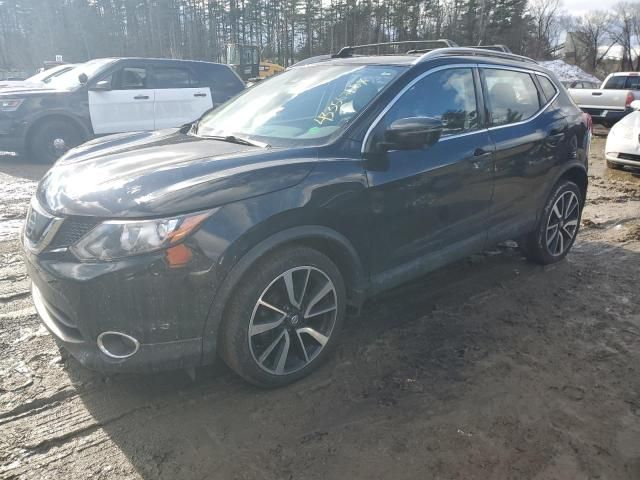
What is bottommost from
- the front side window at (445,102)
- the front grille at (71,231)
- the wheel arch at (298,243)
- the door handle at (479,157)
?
the wheel arch at (298,243)

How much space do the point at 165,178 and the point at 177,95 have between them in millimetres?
7736

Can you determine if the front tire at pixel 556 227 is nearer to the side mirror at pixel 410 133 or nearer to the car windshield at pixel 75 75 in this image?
the side mirror at pixel 410 133

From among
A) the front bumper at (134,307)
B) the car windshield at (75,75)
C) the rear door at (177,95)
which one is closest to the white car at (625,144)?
the rear door at (177,95)

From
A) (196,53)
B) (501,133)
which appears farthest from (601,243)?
(196,53)

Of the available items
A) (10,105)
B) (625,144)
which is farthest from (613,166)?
(10,105)

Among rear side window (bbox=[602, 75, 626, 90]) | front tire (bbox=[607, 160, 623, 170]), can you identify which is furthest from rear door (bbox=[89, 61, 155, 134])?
rear side window (bbox=[602, 75, 626, 90])

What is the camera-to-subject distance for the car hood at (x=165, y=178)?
7.59ft

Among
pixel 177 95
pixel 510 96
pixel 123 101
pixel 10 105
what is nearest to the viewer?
pixel 510 96

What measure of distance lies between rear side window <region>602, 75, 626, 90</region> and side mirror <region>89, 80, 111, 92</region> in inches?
589

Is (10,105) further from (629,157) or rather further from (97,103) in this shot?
(629,157)

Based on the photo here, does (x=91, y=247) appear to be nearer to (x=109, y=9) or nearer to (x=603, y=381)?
(x=603, y=381)

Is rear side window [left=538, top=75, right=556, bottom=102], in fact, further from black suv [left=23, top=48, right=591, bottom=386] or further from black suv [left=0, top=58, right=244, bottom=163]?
black suv [left=0, top=58, right=244, bottom=163]

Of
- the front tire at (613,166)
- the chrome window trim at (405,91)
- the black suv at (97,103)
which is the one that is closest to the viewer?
the chrome window trim at (405,91)

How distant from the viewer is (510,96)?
159 inches
